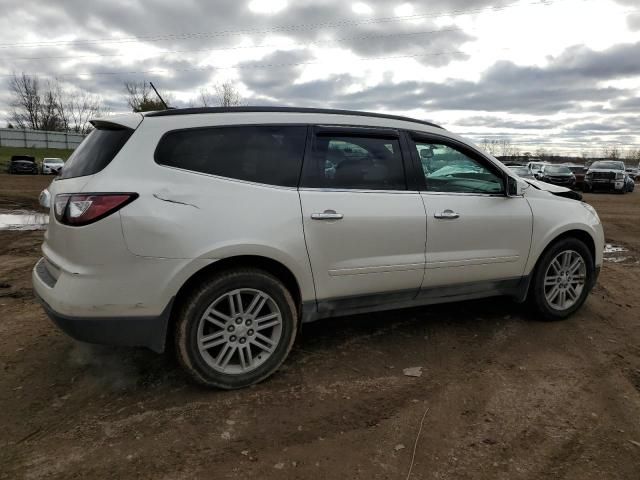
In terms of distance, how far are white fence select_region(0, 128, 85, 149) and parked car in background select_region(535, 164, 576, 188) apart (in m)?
47.8

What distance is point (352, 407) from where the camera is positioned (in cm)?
Result: 306

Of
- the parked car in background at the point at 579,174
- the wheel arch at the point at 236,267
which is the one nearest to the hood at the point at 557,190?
the wheel arch at the point at 236,267

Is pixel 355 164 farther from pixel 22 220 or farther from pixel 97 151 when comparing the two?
pixel 22 220

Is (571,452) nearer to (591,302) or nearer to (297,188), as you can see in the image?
(297,188)

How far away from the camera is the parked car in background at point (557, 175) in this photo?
26212 millimetres

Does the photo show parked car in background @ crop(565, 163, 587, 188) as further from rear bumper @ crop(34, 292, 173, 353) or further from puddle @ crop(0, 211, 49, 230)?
rear bumper @ crop(34, 292, 173, 353)

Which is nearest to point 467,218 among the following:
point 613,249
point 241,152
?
point 241,152

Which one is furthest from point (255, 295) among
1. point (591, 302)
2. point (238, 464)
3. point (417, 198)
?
point (591, 302)

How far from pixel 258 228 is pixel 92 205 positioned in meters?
0.97

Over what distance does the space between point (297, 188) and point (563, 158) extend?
10481cm

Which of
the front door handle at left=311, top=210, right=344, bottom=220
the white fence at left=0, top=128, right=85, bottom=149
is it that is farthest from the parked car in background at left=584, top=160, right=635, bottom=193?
the white fence at left=0, top=128, right=85, bottom=149

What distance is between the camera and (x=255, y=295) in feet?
10.5

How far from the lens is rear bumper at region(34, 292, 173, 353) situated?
288 centimetres

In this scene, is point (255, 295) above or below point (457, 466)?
above
